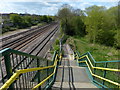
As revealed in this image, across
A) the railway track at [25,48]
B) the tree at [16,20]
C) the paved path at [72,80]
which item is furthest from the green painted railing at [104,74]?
the tree at [16,20]

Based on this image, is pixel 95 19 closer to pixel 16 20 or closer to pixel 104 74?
pixel 104 74

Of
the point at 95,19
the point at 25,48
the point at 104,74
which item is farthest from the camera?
the point at 95,19

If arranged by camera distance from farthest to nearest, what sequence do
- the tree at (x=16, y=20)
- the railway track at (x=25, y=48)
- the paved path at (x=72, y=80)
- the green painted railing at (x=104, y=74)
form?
1. the tree at (x=16, y=20)
2. the paved path at (x=72, y=80)
3. the green painted railing at (x=104, y=74)
4. the railway track at (x=25, y=48)

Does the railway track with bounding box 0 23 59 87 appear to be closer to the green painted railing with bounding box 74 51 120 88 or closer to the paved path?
the paved path

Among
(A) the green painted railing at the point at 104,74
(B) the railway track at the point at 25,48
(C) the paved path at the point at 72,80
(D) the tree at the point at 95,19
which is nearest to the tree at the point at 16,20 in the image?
(B) the railway track at the point at 25,48

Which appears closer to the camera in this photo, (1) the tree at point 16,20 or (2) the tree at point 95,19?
(2) the tree at point 95,19

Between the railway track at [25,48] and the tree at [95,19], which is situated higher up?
the tree at [95,19]

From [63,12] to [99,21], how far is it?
11107 mm

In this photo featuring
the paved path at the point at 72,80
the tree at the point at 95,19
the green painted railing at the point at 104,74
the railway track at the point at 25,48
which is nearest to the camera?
the railway track at the point at 25,48

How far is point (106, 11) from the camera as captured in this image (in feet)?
88.8

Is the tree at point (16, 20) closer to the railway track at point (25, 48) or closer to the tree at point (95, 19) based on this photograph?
the railway track at point (25, 48)

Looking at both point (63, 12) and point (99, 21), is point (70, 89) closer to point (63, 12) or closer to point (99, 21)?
point (99, 21)

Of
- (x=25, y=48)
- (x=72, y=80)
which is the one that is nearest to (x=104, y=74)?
(x=72, y=80)

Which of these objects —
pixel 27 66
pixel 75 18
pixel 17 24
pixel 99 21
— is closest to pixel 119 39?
pixel 99 21
